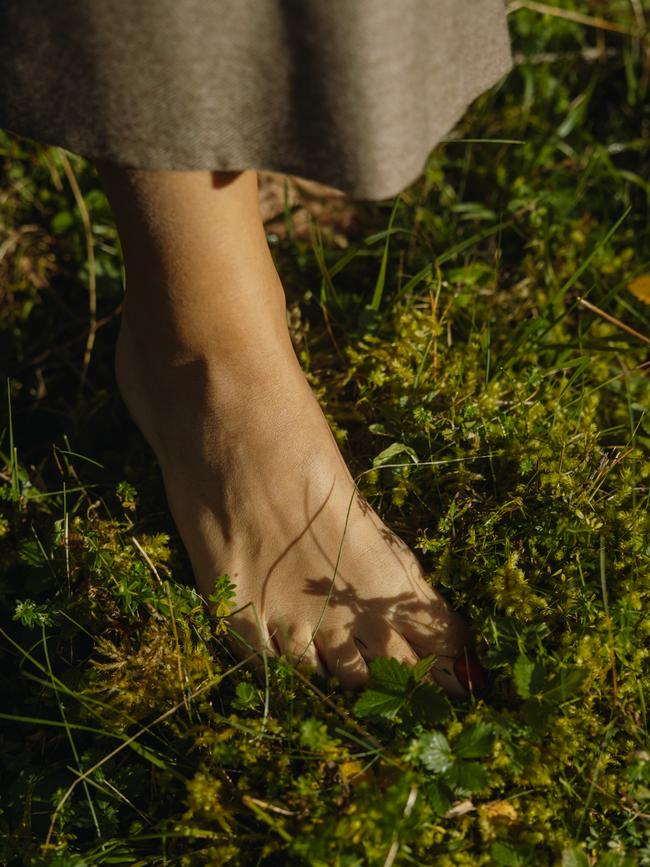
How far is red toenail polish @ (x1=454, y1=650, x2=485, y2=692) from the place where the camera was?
1.56m

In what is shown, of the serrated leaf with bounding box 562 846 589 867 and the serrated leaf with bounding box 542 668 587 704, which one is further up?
the serrated leaf with bounding box 542 668 587 704

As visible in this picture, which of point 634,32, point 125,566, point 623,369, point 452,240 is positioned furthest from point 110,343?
point 634,32

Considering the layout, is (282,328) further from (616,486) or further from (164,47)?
(616,486)

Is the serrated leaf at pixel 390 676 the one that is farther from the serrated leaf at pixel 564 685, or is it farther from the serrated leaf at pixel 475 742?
the serrated leaf at pixel 564 685

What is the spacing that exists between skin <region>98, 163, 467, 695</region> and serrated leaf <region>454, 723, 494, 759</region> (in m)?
0.22

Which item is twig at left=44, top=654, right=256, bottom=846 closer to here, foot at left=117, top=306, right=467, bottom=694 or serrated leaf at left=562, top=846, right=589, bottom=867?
foot at left=117, top=306, right=467, bottom=694

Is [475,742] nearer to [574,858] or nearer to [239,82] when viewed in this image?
[574,858]

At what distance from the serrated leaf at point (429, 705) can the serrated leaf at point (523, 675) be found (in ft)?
0.44

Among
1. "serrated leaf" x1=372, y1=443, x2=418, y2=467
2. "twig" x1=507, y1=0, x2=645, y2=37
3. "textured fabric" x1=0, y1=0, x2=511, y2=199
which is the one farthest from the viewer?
"twig" x1=507, y1=0, x2=645, y2=37

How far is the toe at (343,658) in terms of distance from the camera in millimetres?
1616

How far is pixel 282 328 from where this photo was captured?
1618 mm

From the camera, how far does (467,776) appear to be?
130 centimetres

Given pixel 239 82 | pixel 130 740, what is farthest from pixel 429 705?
pixel 239 82

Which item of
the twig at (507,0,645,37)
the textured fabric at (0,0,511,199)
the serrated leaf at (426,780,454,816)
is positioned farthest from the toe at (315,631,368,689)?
the twig at (507,0,645,37)
